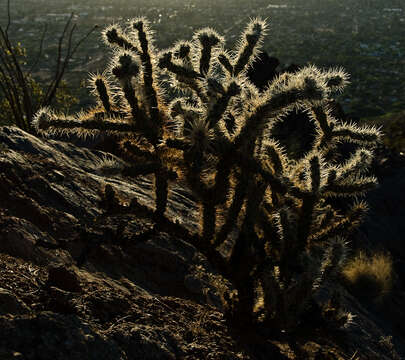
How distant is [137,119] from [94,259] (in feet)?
4.24

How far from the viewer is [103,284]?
3604 mm

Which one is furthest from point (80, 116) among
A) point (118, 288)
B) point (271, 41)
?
point (271, 41)

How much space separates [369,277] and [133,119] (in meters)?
5.59

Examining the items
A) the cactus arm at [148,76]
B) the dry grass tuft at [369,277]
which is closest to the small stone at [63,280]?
the cactus arm at [148,76]

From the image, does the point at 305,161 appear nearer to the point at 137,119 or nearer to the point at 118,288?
the point at 137,119

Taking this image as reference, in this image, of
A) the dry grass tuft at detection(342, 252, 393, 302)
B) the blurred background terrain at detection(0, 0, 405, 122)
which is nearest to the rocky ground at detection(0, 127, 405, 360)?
the dry grass tuft at detection(342, 252, 393, 302)

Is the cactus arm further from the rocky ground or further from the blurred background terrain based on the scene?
the blurred background terrain

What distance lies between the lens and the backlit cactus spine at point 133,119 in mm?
3686

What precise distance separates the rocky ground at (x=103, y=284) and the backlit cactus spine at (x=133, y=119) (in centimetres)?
31

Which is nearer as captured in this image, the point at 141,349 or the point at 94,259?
the point at 141,349

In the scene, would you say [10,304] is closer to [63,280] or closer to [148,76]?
[63,280]

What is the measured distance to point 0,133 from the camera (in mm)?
5262

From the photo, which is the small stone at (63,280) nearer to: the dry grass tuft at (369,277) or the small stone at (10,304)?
the small stone at (10,304)

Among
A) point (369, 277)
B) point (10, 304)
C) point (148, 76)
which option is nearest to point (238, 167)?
point (148, 76)
